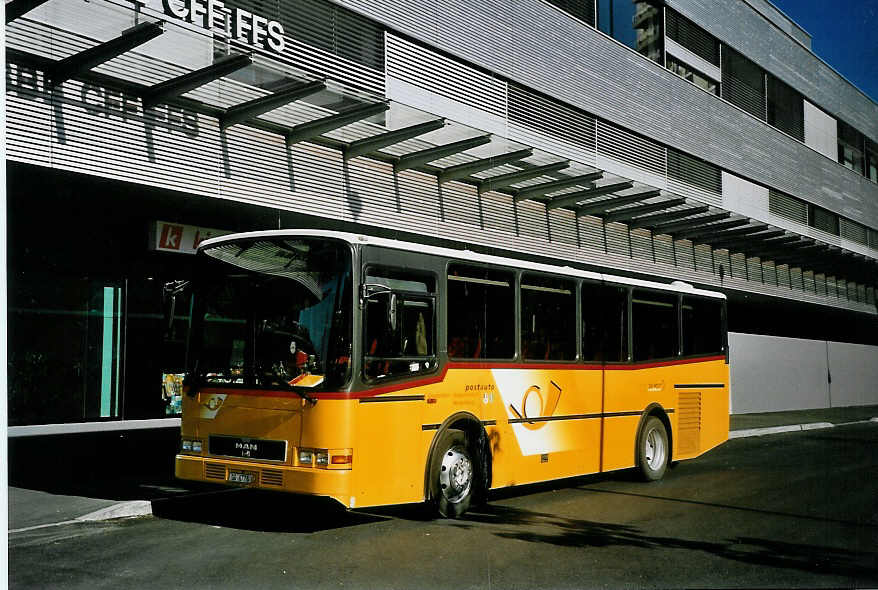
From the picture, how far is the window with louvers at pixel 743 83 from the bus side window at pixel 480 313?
70.9 ft

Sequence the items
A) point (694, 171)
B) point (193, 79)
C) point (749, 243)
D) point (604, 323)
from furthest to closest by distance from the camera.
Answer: point (749, 243), point (694, 171), point (604, 323), point (193, 79)

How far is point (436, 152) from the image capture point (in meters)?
16.2

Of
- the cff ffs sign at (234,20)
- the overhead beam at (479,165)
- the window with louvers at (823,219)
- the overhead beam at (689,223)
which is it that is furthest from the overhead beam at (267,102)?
the window with louvers at (823,219)

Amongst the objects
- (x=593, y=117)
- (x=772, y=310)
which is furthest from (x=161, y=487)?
(x=772, y=310)

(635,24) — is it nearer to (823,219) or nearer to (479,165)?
(479,165)

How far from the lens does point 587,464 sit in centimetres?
1258

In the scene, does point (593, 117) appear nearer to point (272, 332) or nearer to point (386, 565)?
point (272, 332)

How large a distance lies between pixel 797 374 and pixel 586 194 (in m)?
19.0

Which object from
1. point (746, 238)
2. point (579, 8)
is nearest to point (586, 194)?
point (579, 8)

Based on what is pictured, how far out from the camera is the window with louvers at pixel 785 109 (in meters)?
33.6

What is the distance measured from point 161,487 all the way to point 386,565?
541cm

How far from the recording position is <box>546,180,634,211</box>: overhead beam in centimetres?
1944

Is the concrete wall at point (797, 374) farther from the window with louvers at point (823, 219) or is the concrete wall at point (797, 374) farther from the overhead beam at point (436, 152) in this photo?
the overhead beam at point (436, 152)

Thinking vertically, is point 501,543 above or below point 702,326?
below
